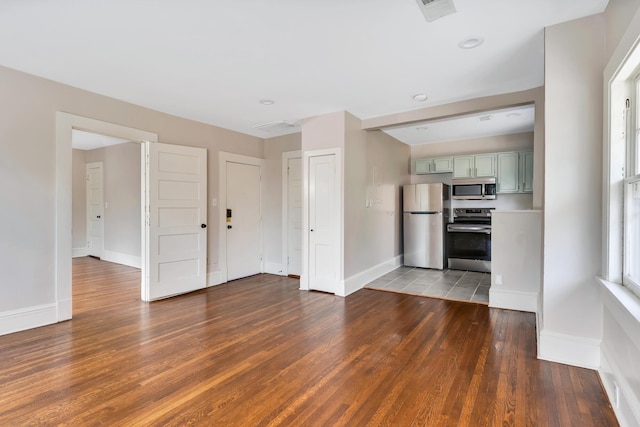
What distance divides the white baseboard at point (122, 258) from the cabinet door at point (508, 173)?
6.95 meters

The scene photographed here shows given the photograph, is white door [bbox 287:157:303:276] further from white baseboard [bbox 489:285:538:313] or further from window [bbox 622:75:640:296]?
window [bbox 622:75:640:296]

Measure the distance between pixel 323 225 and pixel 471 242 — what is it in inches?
117

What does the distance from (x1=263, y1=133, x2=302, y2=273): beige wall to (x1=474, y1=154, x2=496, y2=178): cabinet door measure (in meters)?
3.47

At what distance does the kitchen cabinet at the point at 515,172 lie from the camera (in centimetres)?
545

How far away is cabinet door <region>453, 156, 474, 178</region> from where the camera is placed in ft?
19.4

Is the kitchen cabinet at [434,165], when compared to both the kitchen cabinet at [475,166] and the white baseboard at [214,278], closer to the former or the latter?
the kitchen cabinet at [475,166]

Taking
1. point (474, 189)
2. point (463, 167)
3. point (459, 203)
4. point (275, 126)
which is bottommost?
point (459, 203)

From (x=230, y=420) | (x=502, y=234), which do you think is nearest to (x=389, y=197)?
(x=502, y=234)

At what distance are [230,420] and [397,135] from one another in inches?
201

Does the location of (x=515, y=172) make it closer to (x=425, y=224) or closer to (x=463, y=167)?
(x=463, y=167)

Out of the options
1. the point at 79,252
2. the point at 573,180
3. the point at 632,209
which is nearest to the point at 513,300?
the point at 573,180

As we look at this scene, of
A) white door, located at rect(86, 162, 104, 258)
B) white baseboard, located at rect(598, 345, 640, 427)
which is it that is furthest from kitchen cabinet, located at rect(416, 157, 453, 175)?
white door, located at rect(86, 162, 104, 258)

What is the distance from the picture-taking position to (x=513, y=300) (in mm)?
3639

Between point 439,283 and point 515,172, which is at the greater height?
point 515,172
